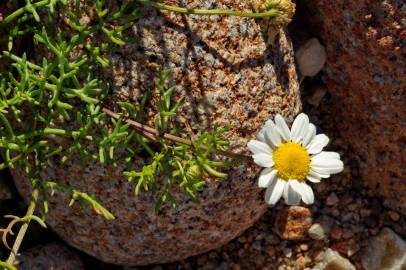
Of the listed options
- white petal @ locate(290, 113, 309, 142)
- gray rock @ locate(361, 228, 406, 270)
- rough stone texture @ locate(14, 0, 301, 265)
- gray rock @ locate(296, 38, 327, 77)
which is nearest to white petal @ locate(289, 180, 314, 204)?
white petal @ locate(290, 113, 309, 142)

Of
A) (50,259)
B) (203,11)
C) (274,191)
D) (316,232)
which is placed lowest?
(50,259)

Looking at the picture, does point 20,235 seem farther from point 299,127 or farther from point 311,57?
point 311,57

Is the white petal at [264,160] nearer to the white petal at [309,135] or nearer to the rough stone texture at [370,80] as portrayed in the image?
the white petal at [309,135]

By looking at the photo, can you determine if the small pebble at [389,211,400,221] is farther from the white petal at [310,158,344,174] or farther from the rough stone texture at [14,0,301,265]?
the white petal at [310,158,344,174]

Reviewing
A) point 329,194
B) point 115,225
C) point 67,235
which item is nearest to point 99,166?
point 115,225

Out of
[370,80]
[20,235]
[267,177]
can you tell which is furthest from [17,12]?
[370,80]
